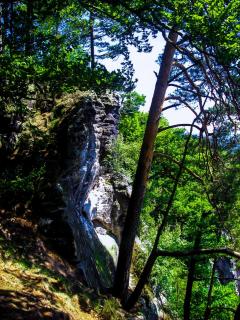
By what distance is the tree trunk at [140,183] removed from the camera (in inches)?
383

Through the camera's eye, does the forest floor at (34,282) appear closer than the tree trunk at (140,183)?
Yes

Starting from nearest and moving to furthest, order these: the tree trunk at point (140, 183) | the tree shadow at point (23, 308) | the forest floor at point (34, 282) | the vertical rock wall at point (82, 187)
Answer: the tree shadow at point (23, 308)
the forest floor at point (34, 282)
the vertical rock wall at point (82, 187)
the tree trunk at point (140, 183)

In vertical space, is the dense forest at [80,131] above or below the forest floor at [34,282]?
above

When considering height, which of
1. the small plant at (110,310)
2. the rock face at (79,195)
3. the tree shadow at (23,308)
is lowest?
the tree shadow at (23,308)

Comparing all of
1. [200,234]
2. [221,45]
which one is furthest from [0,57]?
[200,234]

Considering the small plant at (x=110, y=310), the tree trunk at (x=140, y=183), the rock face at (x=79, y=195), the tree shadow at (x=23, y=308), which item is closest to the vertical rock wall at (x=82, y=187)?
the rock face at (x=79, y=195)

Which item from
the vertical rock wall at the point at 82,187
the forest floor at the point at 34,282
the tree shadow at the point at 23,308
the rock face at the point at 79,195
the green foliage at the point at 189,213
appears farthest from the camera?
the green foliage at the point at 189,213

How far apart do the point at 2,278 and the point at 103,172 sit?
11.6 metres

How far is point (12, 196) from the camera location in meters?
8.55

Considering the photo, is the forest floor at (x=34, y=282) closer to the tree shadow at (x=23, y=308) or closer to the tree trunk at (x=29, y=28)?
the tree shadow at (x=23, y=308)

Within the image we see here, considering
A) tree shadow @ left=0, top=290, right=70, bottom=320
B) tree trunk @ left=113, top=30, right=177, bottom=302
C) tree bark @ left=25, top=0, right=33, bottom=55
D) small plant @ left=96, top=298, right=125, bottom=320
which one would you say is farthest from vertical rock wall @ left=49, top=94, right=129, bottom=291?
tree bark @ left=25, top=0, right=33, bottom=55

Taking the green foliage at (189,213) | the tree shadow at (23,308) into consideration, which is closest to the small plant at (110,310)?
the tree shadow at (23,308)

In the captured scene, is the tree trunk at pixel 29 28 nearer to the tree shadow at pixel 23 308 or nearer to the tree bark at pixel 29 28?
the tree bark at pixel 29 28

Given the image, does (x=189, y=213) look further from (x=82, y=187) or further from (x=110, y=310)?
(x=110, y=310)
